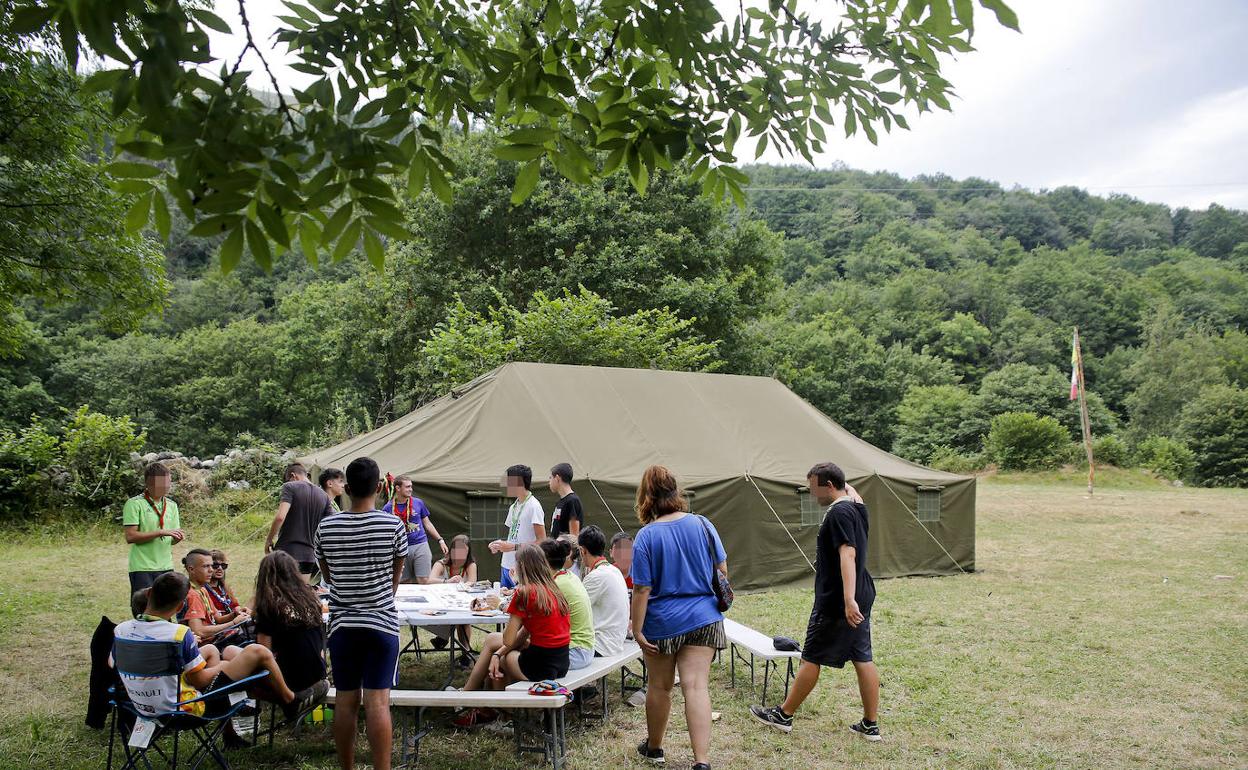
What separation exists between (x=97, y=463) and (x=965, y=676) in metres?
15.0

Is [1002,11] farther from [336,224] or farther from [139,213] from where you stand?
[139,213]

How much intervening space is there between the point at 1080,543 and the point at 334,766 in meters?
13.5

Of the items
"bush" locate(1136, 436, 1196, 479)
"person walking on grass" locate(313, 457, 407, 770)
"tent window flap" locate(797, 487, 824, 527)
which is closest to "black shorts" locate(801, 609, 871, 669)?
"person walking on grass" locate(313, 457, 407, 770)

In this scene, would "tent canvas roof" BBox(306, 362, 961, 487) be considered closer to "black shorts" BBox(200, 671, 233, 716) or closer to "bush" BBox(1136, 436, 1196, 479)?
"black shorts" BBox(200, 671, 233, 716)

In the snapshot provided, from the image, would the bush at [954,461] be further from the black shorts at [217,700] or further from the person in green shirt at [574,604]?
the black shorts at [217,700]

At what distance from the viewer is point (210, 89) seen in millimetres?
2648

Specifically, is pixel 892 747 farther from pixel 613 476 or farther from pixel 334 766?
pixel 613 476

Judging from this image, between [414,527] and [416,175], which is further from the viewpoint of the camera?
[414,527]

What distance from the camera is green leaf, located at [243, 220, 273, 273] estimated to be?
234 centimetres

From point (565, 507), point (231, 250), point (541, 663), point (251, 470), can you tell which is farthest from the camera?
point (251, 470)

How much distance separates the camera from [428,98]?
11.7 ft

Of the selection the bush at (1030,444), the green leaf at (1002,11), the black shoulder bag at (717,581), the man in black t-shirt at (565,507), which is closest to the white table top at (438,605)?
the man in black t-shirt at (565,507)

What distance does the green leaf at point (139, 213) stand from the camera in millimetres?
2547

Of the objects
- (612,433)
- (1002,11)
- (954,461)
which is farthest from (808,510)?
(954,461)
